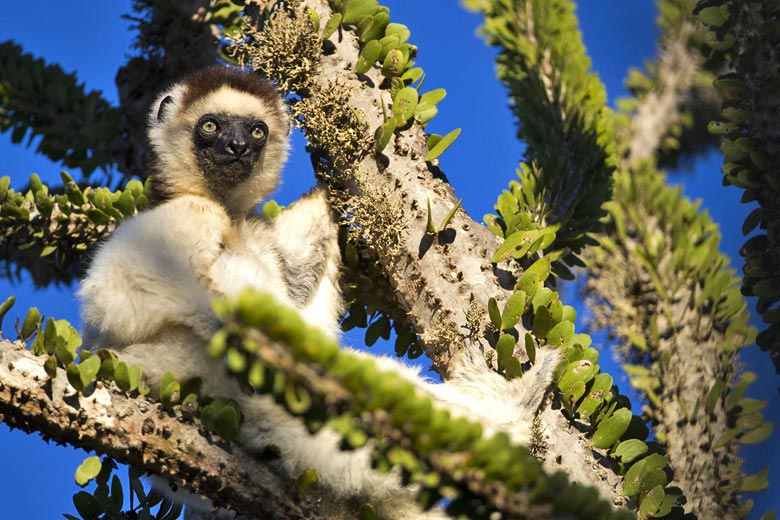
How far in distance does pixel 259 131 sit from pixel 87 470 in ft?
7.53

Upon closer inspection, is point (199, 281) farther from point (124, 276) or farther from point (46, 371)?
point (46, 371)

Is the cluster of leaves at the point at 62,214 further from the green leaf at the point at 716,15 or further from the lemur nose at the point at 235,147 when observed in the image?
the green leaf at the point at 716,15

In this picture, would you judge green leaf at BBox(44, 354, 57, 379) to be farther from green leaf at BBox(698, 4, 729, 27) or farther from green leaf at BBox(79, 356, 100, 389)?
green leaf at BBox(698, 4, 729, 27)

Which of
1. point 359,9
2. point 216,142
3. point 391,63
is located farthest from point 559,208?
point 216,142

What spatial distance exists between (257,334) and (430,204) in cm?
212

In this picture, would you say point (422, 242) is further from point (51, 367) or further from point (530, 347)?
point (51, 367)

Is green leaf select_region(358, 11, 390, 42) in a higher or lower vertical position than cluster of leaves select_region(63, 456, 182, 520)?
higher

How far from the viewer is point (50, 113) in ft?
16.2

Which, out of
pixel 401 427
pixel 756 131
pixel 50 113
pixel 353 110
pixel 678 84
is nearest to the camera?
pixel 401 427

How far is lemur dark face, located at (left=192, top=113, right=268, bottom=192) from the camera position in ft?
14.2

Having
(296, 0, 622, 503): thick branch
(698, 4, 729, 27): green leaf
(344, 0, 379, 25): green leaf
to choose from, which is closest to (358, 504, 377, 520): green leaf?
(296, 0, 622, 503): thick branch

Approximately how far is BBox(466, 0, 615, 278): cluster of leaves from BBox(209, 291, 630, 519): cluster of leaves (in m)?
2.00

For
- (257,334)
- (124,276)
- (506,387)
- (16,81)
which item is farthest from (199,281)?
(16,81)

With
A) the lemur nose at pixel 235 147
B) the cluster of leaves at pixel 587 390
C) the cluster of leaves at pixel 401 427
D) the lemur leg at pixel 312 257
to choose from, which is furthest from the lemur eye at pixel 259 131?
the cluster of leaves at pixel 401 427
